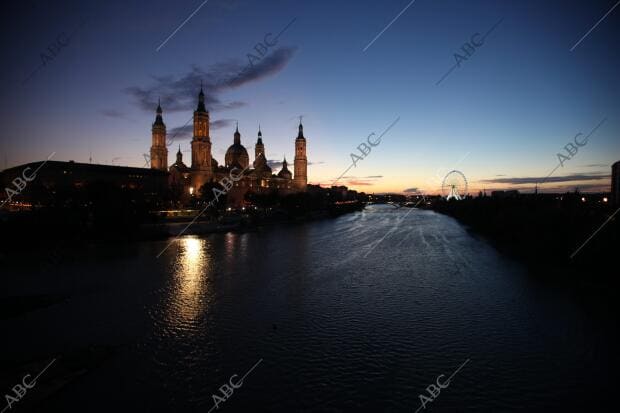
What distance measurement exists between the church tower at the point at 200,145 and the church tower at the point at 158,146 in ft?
64.9

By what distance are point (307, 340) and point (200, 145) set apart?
11513cm

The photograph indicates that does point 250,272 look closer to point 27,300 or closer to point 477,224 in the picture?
point 27,300

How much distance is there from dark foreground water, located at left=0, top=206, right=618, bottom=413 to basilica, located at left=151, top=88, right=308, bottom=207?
81.0 meters

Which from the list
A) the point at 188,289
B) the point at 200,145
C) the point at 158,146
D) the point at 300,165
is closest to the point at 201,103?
the point at 200,145

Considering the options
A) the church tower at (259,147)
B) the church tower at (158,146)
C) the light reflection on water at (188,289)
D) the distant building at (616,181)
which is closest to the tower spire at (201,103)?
the church tower at (158,146)

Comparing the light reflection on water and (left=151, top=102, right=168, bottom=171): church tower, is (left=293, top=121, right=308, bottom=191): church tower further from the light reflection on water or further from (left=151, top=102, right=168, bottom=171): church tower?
the light reflection on water

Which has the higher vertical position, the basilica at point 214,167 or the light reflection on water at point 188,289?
the basilica at point 214,167

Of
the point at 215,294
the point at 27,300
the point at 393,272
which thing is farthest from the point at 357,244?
the point at 27,300

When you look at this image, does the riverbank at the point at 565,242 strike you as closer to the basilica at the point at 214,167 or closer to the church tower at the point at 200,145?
the basilica at the point at 214,167

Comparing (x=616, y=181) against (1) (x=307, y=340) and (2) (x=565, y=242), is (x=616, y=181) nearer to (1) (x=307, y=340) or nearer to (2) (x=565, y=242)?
(2) (x=565, y=242)

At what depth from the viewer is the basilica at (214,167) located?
123 m

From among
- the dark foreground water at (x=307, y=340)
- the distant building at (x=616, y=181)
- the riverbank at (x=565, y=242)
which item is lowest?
the dark foreground water at (x=307, y=340)

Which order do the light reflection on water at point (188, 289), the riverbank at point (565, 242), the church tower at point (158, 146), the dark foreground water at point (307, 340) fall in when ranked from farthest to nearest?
the church tower at point (158, 146), the riverbank at point (565, 242), the light reflection on water at point (188, 289), the dark foreground water at point (307, 340)

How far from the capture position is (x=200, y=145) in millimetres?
123312
